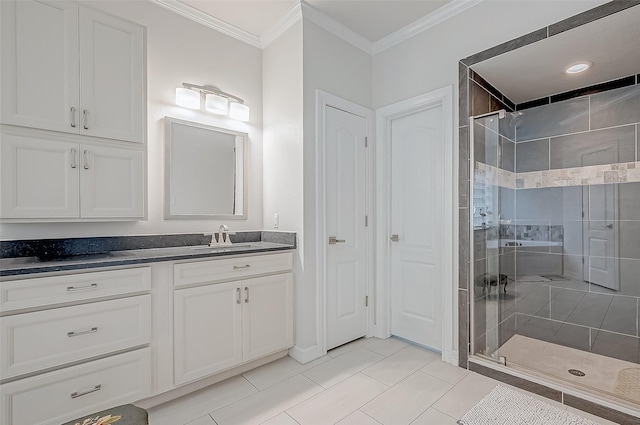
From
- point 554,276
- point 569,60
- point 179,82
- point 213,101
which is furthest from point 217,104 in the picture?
point 554,276

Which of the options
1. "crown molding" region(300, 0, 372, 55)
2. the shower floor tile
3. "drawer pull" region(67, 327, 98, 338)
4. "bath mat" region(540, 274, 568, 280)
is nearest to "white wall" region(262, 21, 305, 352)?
"crown molding" region(300, 0, 372, 55)

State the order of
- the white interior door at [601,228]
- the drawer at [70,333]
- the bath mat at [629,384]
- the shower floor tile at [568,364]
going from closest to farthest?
the drawer at [70,333] → the bath mat at [629,384] → the shower floor tile at [568,364] → the white interior door at [601,228]

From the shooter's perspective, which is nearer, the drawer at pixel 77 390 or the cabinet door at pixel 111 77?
the drawer at pixel 77 390

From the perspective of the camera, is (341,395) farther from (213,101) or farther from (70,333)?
(213,101)

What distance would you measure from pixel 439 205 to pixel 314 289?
1317 millimetres

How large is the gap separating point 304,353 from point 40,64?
257 centimetres

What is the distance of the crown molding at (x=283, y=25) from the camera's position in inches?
98.0

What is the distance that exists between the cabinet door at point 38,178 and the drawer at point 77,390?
0.85 metres

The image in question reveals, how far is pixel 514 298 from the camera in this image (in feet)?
9.72

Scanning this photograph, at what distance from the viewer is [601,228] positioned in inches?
111

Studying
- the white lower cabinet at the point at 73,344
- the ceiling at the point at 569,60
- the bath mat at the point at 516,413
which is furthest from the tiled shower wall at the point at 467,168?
the white lower cabinet at the point at 73,344

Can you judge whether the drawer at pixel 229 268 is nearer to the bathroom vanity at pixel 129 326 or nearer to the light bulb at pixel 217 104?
the bathroom vanity at pixel 129 326

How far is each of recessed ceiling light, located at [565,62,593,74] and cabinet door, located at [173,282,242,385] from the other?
3.18 meters

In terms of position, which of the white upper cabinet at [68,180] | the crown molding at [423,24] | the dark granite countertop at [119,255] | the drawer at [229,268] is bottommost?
the drawer at [229,268]
